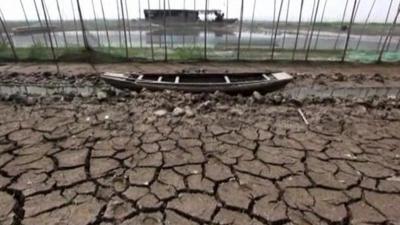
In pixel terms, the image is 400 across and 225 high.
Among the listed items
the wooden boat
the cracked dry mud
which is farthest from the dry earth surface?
the wooden boat

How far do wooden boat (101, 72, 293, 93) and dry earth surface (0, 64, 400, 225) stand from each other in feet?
2.35

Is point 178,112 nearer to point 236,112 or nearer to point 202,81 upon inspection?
point 236,112

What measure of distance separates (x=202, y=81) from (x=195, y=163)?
2.99 m

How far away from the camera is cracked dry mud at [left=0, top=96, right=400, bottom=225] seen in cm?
209

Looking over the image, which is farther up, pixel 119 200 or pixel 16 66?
pixel 119 200

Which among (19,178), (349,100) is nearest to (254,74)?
(349,100)

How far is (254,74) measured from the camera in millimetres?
5770

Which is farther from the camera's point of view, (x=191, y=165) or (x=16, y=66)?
(x=16, y=66)

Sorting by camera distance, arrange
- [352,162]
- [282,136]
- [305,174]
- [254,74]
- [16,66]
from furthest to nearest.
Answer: [16,66] → [254,74] → [282,136] → [352,162] → [305,174]

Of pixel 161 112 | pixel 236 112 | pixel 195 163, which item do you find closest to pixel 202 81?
pixel 236 112

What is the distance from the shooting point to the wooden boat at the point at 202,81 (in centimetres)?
490

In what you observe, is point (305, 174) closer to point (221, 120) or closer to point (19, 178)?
point (221, 120)

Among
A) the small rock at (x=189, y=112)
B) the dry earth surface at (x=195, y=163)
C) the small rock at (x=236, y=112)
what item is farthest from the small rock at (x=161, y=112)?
the small rock at (x=236, y=112)

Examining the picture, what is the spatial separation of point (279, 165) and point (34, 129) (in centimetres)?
277
